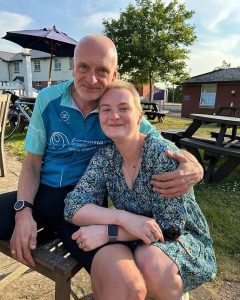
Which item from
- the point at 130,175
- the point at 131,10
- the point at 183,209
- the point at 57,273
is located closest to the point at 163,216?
the point at 183,209

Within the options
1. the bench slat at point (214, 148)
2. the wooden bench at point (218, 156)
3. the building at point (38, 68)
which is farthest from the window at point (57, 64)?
the wooden bench at point (218, 156)

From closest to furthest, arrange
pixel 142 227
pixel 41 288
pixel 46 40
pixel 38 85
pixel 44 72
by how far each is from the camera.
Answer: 1. pixel 142 227
2. pixel 41 288
3. pixel 46 40
4. pixel 44 72
5. pixel 38 85

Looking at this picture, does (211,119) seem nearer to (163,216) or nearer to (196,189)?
(196,189)

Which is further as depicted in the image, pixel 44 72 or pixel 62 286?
pixel 44 72

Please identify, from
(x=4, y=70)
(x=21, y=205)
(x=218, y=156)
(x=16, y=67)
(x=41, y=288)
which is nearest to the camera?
(x=21, y=205)

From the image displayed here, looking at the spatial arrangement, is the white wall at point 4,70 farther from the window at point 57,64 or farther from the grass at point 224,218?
the grass at point 224,218

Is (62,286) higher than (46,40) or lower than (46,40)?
lower

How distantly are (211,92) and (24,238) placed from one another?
2421 centimetres

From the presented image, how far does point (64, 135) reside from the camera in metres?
1.91

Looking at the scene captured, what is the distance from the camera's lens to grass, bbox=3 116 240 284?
2.83m

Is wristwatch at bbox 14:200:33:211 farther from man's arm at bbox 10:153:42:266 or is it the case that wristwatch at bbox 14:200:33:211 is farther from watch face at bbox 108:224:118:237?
watch face at bbox 108:224:118:237

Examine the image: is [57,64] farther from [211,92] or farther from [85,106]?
[85,106]

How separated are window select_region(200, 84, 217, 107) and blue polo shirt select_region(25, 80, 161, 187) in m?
23.5

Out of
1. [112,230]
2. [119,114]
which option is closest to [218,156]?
[119,114]
